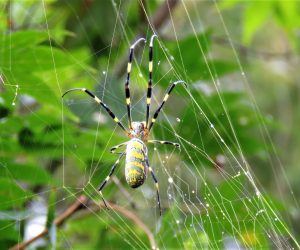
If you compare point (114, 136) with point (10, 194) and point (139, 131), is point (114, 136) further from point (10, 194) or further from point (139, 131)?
point (10, 194)

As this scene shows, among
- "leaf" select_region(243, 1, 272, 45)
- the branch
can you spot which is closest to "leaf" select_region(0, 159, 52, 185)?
the branch

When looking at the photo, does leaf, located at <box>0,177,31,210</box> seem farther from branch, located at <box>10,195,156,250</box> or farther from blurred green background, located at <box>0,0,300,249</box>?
branch, located at <box>10,195,156,250</box>

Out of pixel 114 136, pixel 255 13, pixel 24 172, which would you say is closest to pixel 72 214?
pixel 24 172

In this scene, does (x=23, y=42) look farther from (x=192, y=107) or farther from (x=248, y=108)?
(x=248, y=108)

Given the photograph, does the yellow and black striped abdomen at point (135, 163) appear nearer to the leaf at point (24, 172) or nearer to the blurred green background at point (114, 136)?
the blurred green background at point (114, 136)

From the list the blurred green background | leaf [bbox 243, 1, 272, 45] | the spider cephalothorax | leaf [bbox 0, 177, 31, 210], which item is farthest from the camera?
leaf [bbox 243, 1, 272, 45]

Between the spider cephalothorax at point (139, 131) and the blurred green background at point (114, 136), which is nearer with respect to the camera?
the blurred green background at point (114, 136)

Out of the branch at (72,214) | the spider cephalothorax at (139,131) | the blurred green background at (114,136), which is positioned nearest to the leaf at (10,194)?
the blurred green background at (114,136)

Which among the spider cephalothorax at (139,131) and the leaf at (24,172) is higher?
the spider cephalothorax at (139,131)
